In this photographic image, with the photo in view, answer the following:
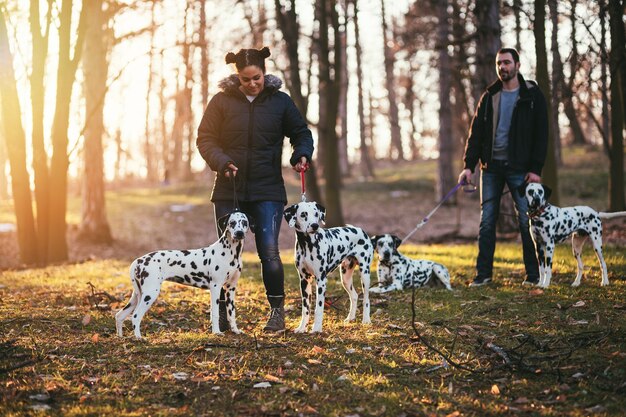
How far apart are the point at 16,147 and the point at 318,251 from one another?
1044 cm

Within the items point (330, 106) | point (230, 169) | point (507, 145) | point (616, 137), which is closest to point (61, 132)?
point (330, 106)

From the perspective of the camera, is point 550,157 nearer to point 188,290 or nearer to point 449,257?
point 449,257

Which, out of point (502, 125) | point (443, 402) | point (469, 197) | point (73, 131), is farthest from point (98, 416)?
point (73, 131)

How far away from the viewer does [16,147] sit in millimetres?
14984

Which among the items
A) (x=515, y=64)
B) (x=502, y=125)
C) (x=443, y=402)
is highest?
(x=515, y=64)

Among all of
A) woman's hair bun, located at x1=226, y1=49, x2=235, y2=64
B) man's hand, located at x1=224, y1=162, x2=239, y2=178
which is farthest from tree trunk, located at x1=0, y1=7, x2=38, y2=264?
man's hand, located at x1=224, y1=162, x2=239, y2=178

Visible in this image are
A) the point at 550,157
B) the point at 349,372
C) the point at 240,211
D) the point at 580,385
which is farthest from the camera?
the point at 550,157

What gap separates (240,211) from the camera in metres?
7.00

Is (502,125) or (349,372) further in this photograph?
(502,125)

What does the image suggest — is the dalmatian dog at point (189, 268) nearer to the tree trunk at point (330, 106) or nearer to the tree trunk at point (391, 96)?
the tree trunk at point (330, 106)

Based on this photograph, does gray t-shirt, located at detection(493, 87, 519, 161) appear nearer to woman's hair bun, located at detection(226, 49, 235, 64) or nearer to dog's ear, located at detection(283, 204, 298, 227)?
dog's ear, located at detection(283, 204, 298, 227)

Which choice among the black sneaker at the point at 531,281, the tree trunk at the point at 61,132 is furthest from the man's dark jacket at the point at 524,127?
the tree trunk at the point at 61,132

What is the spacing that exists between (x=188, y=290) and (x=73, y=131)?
25.6 m

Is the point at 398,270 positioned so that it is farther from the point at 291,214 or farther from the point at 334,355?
the point at 334,355
